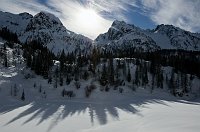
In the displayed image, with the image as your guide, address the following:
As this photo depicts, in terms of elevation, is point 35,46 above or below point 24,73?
above

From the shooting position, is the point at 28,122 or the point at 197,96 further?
the point at 197,96

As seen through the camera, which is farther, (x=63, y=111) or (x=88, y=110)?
(x=88, y=110)

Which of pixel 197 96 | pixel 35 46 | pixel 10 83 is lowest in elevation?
pixel 197 96

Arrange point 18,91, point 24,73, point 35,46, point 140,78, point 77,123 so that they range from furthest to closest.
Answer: point 35,46 → point 140,78 → point 24,73 → point 18,91 → point 77,123

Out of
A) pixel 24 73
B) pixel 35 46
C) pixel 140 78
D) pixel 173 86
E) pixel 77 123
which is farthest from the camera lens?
pixel 35 46

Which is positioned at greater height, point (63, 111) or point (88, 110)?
point (63, 111)

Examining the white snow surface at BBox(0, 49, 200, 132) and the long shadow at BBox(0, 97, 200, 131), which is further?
the long shadow at BBox(0, 97, 200, 131)

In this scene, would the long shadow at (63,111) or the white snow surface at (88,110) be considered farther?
the long shadow at (63,111)

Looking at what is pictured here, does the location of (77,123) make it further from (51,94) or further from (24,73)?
(24,73)

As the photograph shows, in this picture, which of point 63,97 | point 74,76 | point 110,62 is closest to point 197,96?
point 110,62

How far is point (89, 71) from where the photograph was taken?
99188 mm

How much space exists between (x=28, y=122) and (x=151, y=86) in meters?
68.2

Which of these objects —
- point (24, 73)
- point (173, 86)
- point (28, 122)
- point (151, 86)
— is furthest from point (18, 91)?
point (173, 86)

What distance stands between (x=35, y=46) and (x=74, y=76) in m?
56.0
